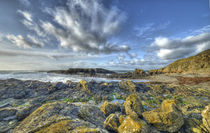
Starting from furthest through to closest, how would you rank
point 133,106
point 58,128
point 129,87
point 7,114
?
point 129,87, point 7,114, point 133,106, point 58,128

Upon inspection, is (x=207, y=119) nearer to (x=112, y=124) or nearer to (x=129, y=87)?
(x=112, y=124)

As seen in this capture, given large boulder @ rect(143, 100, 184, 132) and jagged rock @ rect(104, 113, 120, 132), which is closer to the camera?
large boulder @ rect(143, 100, 184, 132)

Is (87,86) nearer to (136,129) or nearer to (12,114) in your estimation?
(12,114)

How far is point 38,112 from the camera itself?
4.72 meters

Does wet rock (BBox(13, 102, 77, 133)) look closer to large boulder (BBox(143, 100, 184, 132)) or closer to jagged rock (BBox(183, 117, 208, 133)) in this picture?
large boulder (BBox(143, 100, 184, 132))

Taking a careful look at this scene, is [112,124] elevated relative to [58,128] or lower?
lower

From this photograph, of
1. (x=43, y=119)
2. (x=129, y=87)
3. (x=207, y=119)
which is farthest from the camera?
(x=129, y=87)

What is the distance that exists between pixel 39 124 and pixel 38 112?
131 centimetres

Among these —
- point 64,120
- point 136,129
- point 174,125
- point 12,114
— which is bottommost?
point 12,114

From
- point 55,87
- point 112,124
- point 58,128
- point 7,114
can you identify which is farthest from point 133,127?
point 55,87

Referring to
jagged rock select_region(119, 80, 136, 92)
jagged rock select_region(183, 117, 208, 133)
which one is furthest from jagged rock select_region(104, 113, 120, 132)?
jagged rock select_region(119, 80, 136, 92)

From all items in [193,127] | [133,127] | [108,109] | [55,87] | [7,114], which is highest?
[133,127]

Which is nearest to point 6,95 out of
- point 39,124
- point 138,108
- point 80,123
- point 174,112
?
point 39,124

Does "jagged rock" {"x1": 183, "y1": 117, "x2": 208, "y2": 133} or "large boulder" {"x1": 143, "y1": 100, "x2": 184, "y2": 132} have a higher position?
"large boulder" {"x1": 143, "y1": 100, "x2": 184, "y2": 132}
